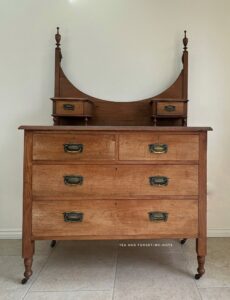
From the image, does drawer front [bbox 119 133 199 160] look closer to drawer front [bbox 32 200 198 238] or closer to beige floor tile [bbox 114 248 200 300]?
drawer front [bbox 32 200 198 238]

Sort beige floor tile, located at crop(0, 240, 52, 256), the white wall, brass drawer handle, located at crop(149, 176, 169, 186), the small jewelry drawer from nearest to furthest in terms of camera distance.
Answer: brass drawer handle, located at crop(149, 176, 169, 186)
the small jewelry drawer
beige floor tile, located at crop(0, 240, 52, 256)
the white wall

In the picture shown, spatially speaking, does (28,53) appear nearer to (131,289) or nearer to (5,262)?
(5,262)

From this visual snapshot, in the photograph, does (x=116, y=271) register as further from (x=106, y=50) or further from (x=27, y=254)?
(x=106, y=50)

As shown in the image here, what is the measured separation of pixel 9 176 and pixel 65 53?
1.06 meters

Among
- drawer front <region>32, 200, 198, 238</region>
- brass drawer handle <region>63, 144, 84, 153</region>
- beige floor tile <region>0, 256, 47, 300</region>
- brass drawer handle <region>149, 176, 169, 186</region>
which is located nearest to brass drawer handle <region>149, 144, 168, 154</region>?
brass drawer handle <region>149, 176, 169, 186</region>

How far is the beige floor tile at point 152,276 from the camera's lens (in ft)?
4.23

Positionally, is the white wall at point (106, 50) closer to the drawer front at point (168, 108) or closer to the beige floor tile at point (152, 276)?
the drawer front at point (168, 108)

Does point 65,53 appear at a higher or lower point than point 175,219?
higher

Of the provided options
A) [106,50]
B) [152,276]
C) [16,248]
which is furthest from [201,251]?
[106,50]

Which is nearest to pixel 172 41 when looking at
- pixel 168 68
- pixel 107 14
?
pixel 168 68

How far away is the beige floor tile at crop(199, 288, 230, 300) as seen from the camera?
1.26 m

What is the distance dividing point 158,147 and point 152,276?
769 millimetres

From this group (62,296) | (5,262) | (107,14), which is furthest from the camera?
(107,14)

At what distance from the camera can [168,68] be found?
192cm
